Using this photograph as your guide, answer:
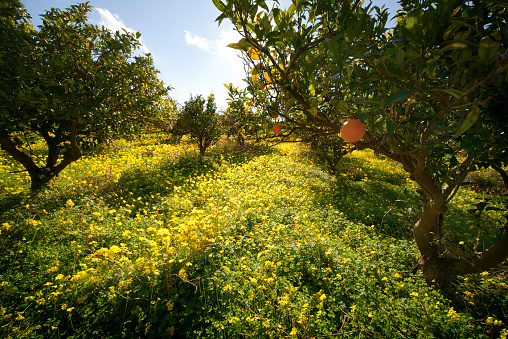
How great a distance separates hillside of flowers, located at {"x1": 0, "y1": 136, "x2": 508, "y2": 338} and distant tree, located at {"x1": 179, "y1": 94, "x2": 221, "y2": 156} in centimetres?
495

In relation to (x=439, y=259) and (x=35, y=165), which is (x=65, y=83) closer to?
(x=35, y=165)

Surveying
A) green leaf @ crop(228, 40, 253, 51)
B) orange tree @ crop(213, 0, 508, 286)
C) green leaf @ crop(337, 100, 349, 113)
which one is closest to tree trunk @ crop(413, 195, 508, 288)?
orange tree @ crop(213, 0, 508, 286)

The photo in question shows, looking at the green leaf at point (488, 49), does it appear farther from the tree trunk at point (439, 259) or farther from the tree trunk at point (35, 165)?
the tree trunk at point (35, 165)

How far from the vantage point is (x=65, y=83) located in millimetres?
3436

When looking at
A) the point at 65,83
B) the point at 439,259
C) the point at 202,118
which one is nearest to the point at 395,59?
the point at 439,259

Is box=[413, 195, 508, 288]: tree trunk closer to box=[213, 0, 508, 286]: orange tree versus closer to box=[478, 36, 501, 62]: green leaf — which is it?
box=[213, 0, 508, 286]: orange tree

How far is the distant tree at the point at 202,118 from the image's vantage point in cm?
945

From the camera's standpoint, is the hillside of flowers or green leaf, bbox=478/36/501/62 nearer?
green leaf, bbox=478/36/501/62

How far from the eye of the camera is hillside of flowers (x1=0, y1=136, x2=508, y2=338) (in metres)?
2.04

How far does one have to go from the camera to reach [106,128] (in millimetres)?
4492

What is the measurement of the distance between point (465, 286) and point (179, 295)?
4.00 meters

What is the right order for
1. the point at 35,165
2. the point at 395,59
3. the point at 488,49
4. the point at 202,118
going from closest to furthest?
the point at 488,49
the point at 395,59
the point at 35,165
the point at 202,118

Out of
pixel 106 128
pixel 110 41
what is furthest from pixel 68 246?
pixel 110 41

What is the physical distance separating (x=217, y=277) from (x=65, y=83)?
13.4 ft
